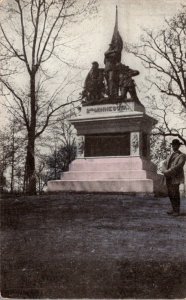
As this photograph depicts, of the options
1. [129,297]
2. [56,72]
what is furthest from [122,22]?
[129,297]

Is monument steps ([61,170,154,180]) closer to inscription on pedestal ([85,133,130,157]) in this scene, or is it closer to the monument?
the monument

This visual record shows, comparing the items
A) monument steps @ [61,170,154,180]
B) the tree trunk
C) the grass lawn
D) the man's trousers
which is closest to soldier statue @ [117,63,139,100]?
monument steps @ [61,170,154,180]

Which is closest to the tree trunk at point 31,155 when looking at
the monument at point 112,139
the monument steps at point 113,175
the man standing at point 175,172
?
the monument at point 112,139

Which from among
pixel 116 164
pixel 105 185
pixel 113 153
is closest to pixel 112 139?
pixel 113 153

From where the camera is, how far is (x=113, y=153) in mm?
10891

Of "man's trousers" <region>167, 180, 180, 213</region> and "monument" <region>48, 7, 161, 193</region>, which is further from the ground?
"monument" <region>48, 7, 161, 193</region>

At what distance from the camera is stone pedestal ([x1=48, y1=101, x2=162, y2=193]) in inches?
419

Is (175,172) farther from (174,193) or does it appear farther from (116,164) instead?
(116,164)

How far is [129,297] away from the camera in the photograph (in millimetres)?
4777

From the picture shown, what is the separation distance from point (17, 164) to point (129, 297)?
577 centimetres

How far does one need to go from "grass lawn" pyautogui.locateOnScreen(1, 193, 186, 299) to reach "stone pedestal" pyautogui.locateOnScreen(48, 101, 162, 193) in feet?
10.7

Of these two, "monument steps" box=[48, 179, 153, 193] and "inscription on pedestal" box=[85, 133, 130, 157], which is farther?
"inscription on pedestal" box=[85, 133, 130, 157]

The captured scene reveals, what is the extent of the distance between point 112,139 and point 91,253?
595 cm

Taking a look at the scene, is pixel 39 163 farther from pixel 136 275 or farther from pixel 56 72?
pixel 136 275
